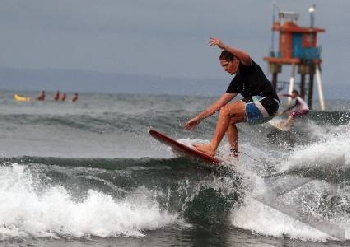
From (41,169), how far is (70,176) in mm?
712

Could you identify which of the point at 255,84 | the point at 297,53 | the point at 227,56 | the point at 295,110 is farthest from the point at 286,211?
the point at 297,53

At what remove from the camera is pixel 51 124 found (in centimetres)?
2855

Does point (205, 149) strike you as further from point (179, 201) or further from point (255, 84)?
point (255, 84)

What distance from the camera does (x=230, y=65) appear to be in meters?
10.2

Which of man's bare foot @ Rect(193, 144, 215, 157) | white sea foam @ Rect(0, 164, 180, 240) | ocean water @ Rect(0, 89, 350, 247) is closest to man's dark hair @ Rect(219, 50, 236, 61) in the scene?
man's bare foot @ Rect(193, 144, 215, 157)

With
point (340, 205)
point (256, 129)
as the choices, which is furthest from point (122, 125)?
point (340, 205)

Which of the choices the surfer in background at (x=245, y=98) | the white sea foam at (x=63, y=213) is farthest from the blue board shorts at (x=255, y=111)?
the white sea foam at (x=63, y=213)

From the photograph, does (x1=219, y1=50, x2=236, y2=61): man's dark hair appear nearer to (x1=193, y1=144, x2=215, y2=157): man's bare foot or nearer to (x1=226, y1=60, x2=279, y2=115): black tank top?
(x1=226, y1=60, x2=279, y2=115): black tank top

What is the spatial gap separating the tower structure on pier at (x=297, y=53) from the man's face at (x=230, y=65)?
39.3 m

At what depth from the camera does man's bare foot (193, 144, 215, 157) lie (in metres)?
10.6

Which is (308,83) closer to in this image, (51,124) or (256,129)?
(256,129)

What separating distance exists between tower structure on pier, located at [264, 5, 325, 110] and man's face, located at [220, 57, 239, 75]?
39.3 metres

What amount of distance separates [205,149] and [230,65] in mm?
1415

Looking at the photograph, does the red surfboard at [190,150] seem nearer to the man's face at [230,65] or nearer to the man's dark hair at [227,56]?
the man's face at [230,65]
